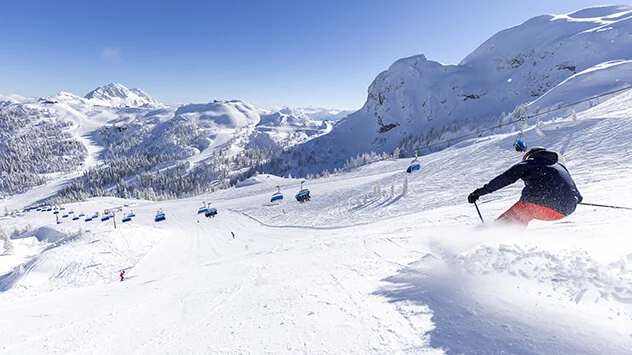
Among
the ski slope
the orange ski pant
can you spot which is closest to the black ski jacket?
the orange ski pant

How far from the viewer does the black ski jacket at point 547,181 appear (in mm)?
5355

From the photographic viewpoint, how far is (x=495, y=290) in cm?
399

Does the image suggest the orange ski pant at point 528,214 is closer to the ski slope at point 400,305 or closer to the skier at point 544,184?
the skier at point 544,184

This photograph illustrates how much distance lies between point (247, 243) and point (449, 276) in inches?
1129

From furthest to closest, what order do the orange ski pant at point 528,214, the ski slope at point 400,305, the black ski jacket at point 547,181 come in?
the orange ski pant at point 528,214, the black ski jacket at point 547,181, the ski slope at point 400,305

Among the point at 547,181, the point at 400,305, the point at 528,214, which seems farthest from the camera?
the point at 528,214

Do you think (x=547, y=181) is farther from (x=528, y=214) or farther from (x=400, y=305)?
(x=400, y=305)

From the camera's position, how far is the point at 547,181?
5398mm

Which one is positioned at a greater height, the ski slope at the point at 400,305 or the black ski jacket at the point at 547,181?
the black ski jacket at the point at 547,181

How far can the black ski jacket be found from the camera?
17.6ft

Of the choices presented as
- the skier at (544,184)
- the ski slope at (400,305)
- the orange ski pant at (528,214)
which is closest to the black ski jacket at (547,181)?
the skier at (544,184)

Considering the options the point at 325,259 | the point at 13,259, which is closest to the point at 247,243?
the point at 325,259

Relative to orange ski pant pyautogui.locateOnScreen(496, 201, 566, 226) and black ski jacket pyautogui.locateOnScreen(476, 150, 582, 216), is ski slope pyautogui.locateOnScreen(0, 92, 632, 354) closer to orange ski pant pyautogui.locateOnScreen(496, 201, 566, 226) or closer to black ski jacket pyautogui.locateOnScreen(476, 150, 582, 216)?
orange ski pant pyautogui.locateOnScreen(496, 201, 566, 226)

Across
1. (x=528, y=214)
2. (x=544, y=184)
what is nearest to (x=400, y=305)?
(x=528, y=214)
